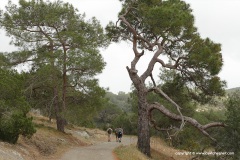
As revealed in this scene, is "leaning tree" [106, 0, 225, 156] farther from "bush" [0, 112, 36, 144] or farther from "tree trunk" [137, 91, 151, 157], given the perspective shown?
"bush" [0, 112, 36, 144]

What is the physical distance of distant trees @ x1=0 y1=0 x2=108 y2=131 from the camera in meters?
24.6

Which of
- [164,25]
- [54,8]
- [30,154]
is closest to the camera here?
[30,154]

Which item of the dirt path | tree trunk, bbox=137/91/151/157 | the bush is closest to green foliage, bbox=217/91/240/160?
tree trunk, bbox=137/91/151/157

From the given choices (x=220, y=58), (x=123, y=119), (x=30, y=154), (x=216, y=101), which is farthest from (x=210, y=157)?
(x=123, y=119)

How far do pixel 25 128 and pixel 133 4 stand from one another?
37.8ft

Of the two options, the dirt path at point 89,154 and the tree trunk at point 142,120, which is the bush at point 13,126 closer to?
the dirt path at point 89,154

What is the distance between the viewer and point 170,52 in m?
21.9

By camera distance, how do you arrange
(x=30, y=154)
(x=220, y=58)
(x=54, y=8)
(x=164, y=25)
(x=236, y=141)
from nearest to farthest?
(x=30, y=154)
(x=236, y=141)
(x=164, y=25)
(x=220, y=58)
(x=54, y=8)

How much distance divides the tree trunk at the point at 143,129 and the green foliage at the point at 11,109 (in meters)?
7.24

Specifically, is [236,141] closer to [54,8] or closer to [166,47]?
[166,47]

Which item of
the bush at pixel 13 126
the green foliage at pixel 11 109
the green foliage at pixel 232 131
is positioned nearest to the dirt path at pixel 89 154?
the bush at pixel 13 126

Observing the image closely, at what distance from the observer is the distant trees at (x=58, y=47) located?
2464cm

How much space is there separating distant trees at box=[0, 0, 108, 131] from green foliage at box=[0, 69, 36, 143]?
7965 millimetres

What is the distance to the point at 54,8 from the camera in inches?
1005
